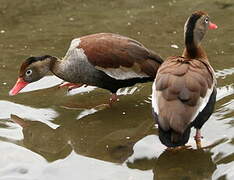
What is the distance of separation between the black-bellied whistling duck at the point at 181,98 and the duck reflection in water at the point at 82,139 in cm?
76

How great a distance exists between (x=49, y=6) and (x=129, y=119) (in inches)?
185

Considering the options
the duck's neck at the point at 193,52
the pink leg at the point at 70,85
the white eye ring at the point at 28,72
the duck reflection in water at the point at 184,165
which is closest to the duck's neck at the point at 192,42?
the duck's neck at the point at 193,52

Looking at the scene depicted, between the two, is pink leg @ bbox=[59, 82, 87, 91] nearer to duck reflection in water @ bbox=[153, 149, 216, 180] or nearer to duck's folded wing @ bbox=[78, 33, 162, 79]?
duck's folded wing @ bbox=[78, 33, 162, 79]

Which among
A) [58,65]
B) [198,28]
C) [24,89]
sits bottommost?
[24,89]

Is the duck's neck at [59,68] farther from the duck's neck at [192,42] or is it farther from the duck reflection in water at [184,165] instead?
the duck reflection in water at [184,165]

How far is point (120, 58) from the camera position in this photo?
22.9ft

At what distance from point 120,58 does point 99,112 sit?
76 cm

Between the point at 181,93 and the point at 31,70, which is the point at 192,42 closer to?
the point at 181,93

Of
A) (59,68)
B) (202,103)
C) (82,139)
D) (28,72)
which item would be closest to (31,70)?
(28,72)

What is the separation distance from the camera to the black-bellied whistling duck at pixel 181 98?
5352mm

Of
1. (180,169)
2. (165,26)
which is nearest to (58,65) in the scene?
(180,169)

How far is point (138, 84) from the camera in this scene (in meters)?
7.96

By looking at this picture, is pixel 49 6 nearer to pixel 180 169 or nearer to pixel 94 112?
pixel 94 112

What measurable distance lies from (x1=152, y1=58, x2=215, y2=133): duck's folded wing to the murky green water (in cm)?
61
